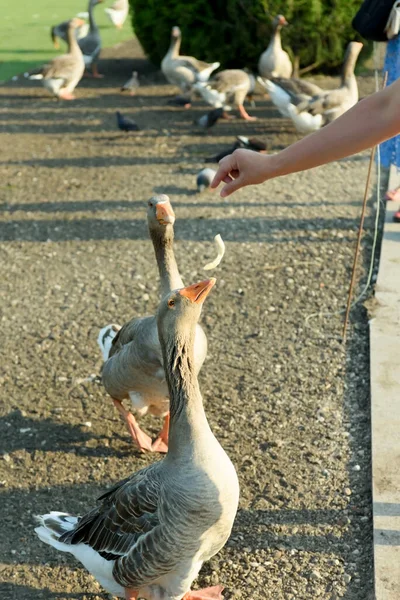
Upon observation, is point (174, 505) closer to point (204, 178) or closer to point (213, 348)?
point (213, 348)

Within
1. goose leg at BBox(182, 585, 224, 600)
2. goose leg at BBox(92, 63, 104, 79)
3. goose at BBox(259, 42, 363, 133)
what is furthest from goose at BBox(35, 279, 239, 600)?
goose leg at BBox(92, 63, 104, 79)

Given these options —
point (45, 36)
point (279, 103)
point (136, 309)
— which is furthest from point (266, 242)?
point (45, 36)

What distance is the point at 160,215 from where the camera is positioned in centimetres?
435

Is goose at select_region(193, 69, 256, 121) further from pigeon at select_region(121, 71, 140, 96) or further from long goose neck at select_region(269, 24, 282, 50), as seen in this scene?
pigeon at select_region(121, 71, 140, 96)

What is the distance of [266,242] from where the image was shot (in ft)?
22.6

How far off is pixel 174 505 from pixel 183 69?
857 centimetres

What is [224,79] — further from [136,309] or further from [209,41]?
[136,309]

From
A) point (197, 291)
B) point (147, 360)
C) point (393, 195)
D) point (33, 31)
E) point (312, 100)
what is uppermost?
point (197, 291)

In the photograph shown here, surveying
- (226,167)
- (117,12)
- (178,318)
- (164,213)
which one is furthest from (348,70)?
(178,318)

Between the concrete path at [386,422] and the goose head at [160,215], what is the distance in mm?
1555

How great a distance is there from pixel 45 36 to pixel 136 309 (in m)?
10.8

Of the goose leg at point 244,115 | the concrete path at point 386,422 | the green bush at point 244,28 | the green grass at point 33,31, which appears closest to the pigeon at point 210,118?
the goose leg at point 244,115

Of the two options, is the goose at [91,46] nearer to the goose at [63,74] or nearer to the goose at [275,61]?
the goose at [63,74]

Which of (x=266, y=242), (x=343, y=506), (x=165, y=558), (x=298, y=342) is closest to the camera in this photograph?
(x=165, y=558)
